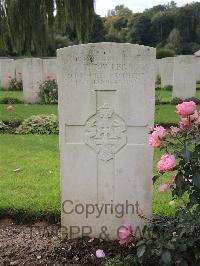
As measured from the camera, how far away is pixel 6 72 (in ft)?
58.4

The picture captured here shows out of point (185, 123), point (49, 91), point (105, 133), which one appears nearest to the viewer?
point (185, 123)

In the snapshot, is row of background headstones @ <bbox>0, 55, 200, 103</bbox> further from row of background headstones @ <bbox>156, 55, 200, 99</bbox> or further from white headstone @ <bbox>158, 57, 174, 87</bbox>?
white headstone @ <bbox>158, 57, 174, 87</bbox>

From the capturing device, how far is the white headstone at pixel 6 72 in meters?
17.5

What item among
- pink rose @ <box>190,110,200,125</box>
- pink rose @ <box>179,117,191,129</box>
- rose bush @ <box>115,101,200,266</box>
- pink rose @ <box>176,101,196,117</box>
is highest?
pink rose @ <box>176,101,196,117</box>

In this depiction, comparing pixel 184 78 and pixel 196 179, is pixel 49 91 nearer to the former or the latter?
pixel 184 78

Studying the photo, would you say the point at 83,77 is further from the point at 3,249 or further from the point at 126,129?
the point at 3,249

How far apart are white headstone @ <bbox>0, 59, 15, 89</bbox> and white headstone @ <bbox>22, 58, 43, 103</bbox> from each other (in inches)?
187

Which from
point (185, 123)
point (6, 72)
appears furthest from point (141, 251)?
point (6, 72)

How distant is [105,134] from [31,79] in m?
9.98

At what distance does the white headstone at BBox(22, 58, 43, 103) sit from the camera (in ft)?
42.4

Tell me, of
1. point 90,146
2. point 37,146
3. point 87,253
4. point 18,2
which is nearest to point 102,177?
point 90,146

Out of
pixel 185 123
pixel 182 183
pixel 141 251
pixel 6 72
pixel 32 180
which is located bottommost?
pixel 32 180

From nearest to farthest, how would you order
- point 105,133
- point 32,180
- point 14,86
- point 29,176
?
point 105,133 → point 32,180 → point 29,176 → point 14,86

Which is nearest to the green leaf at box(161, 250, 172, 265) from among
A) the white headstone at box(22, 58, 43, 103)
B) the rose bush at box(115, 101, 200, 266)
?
the rose bush at box(115, 101, 200, 266)
